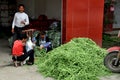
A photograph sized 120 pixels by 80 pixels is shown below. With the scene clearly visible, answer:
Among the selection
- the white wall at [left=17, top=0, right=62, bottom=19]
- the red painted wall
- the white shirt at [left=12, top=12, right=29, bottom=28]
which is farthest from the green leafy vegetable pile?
the white wall at [left=17, top=0, right=62, bottom=19]

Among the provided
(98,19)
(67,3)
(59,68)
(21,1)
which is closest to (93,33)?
(98,19)

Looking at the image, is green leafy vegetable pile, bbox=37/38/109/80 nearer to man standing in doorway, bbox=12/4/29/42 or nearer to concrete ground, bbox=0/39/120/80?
concrete ground, bbox=0/39/120/80

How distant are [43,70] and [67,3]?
3.25 m

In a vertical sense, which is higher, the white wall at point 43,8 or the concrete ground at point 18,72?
A: the white wall at point 43,8

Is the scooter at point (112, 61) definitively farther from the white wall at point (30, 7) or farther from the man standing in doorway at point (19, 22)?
the white wall at point (30, 7)

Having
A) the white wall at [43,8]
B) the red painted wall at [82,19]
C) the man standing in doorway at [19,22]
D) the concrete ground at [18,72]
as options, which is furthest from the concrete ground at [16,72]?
the white wall at [43,8]

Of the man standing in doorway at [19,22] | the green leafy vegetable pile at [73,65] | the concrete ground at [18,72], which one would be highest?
the man standing in doorway at [19,22]

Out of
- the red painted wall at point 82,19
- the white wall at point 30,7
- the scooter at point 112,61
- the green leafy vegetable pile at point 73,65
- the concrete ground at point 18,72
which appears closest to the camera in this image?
the green leafy vegetable pile at point 73,65

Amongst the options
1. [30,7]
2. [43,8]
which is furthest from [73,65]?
[30,7]

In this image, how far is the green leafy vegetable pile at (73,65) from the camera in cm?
963

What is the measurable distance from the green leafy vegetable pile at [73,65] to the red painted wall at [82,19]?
1652mm

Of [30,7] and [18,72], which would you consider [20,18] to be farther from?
[30,7]

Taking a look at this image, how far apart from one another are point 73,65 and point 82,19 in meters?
3.42

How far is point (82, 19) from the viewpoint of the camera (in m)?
13.0
